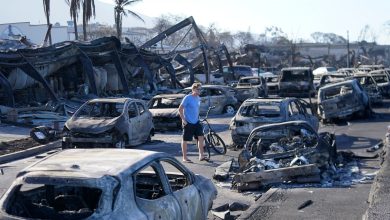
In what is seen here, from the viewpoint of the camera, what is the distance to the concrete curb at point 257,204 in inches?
332

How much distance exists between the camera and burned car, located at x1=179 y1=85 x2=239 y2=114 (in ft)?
90.0

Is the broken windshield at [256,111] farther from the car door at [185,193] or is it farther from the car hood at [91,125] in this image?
the car door at [185,193]

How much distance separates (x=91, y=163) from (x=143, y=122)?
11.9 meters

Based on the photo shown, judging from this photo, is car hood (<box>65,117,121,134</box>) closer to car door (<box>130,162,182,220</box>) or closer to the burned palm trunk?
car door (<box>130,162,182,220</box>)

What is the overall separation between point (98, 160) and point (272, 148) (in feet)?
20.7

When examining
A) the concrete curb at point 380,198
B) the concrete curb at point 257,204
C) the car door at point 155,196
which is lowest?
the concrete curb at point 257,204

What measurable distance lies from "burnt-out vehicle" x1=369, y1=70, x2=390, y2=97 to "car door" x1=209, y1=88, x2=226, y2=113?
8892 millimetres

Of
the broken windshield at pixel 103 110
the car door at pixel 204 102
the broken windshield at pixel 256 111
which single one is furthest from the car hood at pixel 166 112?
the car door at pixel 204 102

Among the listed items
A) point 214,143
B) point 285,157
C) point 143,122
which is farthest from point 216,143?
point 285,157

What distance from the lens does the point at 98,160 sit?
20.2 ft

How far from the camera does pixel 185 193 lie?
22.8ft

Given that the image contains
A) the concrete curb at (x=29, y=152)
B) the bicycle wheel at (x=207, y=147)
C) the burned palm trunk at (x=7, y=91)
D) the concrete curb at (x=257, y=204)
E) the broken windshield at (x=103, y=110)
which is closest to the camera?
the concrete curb at (x=257, y=204)

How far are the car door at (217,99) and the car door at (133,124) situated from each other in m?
10.2

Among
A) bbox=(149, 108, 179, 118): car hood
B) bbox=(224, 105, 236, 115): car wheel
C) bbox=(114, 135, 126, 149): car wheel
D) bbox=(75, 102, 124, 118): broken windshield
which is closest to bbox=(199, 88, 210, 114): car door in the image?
bbox=(224, 105, 236, 115): car wheel
